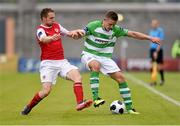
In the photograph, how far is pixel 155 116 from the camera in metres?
13.5

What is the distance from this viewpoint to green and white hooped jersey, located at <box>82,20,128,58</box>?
14547mm

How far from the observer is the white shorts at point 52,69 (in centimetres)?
1388

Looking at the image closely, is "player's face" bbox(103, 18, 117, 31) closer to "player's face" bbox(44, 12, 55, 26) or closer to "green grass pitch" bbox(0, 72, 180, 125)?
"player's face" bbox(44, 12, 55, 26)

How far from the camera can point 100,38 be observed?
48.1ft

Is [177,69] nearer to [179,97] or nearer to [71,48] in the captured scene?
[71,48]

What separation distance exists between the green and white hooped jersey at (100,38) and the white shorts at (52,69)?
1.03m

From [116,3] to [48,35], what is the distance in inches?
1696

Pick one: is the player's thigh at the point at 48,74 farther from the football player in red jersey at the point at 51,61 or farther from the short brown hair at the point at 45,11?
the short brown hair at the point at 45,11

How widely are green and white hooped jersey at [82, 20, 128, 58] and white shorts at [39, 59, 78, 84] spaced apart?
103 centimetres

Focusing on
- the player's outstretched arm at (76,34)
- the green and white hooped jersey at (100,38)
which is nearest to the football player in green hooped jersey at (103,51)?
the green and white hooped jersey at (100,38)

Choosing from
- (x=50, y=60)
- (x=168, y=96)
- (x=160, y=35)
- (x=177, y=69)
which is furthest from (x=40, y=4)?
(x=50, y=60)

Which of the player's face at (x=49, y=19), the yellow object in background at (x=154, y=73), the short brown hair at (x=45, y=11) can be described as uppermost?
the short brown hair at (x=45, y=11)

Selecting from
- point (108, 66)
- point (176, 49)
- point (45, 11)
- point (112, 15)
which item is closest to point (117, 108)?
point (108, 66)

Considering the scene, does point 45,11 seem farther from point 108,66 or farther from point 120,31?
point 108,66
